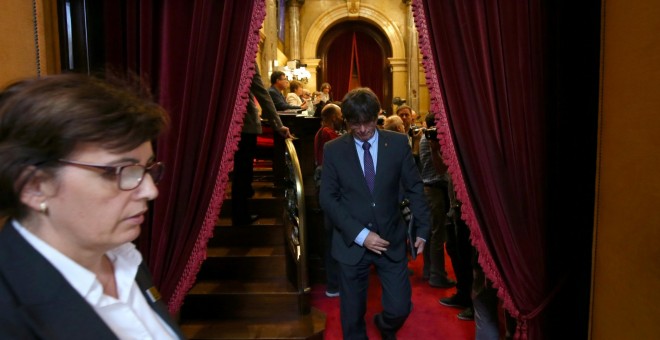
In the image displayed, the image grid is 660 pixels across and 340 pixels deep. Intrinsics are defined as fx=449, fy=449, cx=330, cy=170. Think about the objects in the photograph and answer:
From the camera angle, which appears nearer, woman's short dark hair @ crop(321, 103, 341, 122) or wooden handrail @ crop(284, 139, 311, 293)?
wooden handrail @ crop(284, 139, 311, 293)

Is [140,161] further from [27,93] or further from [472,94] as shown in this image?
[472,94]

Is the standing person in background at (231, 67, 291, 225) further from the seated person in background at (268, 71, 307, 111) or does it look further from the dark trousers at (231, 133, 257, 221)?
the seated person in background at (268, 71, 307, 111)

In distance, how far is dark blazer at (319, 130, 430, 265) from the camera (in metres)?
2.47

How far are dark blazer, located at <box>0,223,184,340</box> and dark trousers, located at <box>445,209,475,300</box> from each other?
8.12 ft

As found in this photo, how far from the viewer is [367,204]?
2.47m

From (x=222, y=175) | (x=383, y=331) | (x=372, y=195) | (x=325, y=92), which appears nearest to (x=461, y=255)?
(x=383, y=331)

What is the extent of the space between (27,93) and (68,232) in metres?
0.27

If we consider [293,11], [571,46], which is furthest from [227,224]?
[293,11]

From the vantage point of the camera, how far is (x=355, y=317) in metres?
2.57

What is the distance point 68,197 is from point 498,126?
1.68 m

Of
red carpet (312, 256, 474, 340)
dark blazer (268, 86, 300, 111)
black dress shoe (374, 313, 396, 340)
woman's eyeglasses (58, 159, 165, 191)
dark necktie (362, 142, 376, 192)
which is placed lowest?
red carpet (312, 256, 474, 340)

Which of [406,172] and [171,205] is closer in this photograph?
[171,205]

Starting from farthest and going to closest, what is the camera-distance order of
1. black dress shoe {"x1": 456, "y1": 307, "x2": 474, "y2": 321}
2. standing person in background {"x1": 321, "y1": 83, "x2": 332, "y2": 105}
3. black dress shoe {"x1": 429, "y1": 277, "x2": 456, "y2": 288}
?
standing person in background {"x1": 321, "y1": 83, "x2": 332, "y2": 105}
black dress shoe {"x1": 429, "y1": 277, "x2": 456, "y2": 288}
black dress shoe {"x1": 456, "y1": 307, "x2": 474, "y2": 321}

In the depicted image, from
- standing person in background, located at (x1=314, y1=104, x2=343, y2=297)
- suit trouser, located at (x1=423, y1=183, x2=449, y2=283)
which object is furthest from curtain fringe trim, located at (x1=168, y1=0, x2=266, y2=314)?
suit trouser, located at (x1=423, y1=183, x2=449, y2=283)
